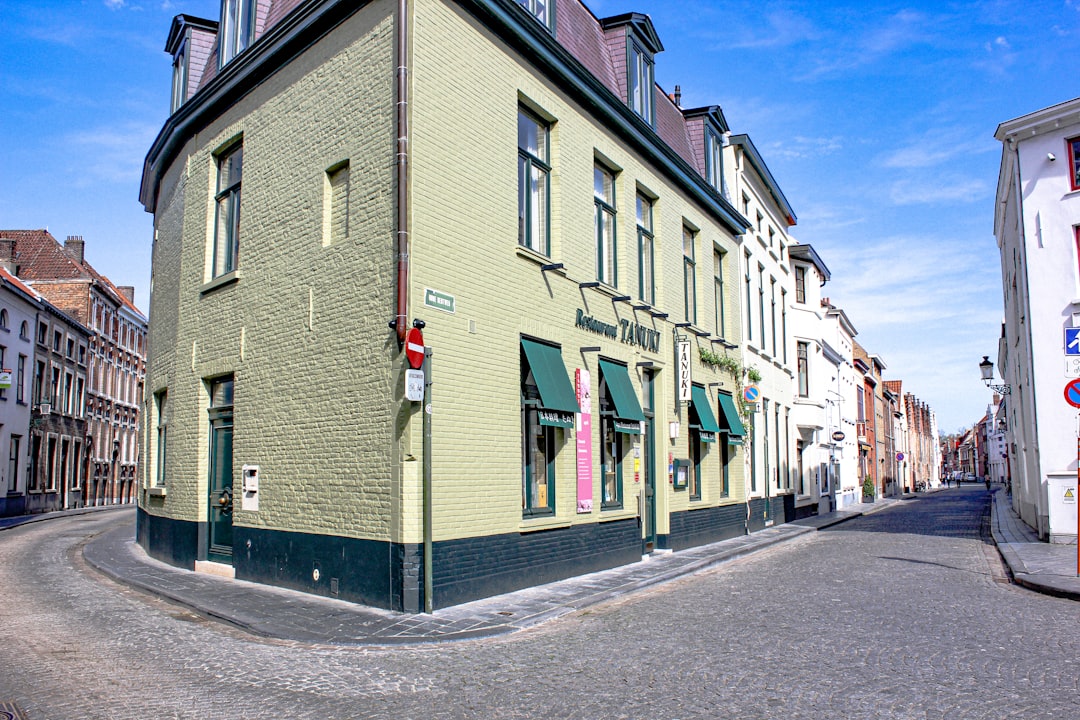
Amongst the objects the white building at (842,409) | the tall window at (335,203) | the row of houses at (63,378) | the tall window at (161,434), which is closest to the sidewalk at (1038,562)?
the tall window at (335,203)

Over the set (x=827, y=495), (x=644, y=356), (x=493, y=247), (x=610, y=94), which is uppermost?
(x=610, y=94)

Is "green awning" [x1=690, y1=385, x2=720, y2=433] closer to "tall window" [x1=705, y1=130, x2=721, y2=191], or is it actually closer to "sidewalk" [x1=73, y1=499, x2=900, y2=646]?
"sidewalk" [x1=73, y1=499, x2=900, y2=646]

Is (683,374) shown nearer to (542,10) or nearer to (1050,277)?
(542,10)

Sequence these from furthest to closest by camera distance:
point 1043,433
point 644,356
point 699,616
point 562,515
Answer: point 1043,433, point 644,356, point 562,515, point 699,616

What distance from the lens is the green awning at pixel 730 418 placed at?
1977 centimetres

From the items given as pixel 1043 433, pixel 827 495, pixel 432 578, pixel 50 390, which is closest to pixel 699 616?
pixel 432 578

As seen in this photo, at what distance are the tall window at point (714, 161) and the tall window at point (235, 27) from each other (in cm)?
1063

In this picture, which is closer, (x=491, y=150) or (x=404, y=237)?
(x=404, y=237)

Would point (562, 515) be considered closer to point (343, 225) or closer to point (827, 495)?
point (343, 225)

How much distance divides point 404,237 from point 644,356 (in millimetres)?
7055

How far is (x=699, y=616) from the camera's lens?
373 inches

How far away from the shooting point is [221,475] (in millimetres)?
13070

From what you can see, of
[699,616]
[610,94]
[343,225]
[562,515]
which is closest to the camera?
[699,616]

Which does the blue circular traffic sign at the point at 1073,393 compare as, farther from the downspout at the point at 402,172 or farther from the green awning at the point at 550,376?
the downspout at the point at 402,172
